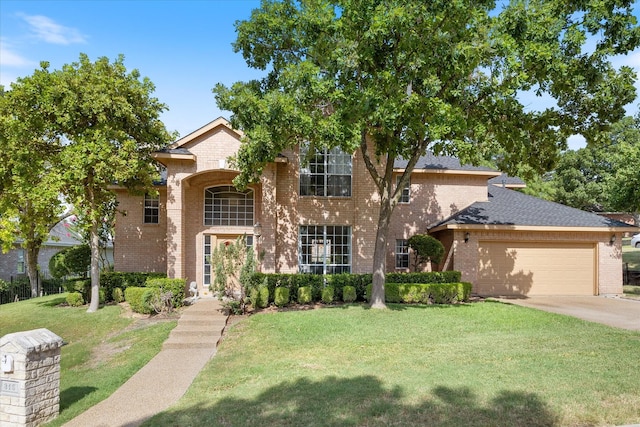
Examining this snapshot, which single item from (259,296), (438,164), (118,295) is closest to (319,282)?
(259,296)

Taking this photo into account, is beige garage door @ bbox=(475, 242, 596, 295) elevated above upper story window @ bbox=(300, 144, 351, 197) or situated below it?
below

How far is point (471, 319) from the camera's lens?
469 inches

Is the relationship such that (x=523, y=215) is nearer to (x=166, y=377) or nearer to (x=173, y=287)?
(x=173, y=287)

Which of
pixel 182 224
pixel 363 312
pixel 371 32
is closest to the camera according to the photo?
pixel 371 32

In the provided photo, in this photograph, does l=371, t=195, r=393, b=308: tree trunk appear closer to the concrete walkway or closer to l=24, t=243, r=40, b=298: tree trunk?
the concrete walkway

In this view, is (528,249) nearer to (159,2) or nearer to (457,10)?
(457,10)

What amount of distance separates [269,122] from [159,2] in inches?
183

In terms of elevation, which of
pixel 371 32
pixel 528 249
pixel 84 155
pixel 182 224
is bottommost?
pixel 528 249

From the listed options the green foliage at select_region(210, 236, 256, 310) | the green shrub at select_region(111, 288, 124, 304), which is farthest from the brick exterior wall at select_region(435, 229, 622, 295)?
the green shrub at select_region(111, 288, 124, 304)

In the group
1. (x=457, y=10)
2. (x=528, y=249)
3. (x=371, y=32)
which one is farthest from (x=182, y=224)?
(x=528, y=249)

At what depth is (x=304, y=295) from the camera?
14.5 metres

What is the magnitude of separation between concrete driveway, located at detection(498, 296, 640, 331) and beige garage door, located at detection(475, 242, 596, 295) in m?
0.70

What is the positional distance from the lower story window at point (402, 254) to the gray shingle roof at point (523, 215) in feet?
5.24

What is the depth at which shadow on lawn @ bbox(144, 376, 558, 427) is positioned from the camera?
5.46m
